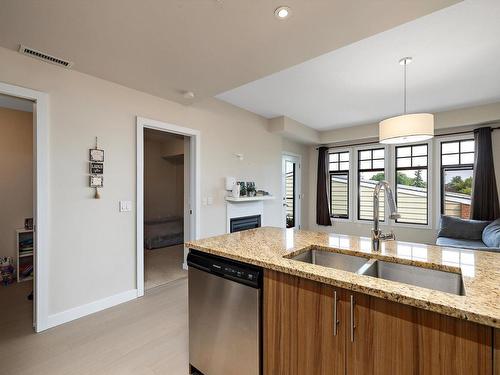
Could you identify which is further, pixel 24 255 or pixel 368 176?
pixel 368 176

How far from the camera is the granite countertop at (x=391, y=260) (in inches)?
33.4

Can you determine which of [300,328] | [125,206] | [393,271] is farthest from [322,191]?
[300,328]

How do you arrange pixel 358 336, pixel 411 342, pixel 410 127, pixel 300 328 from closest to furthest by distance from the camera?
pixel 411 342, pixel 358 336, pixel 300 328, pixel 410 127

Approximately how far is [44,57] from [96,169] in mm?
1063

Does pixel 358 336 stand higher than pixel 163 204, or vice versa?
pixel 163 204

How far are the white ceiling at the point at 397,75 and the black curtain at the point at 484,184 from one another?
28.9 inches

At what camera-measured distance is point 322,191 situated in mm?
6199

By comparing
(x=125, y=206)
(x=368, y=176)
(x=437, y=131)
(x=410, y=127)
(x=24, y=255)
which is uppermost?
(x=437, y=131)

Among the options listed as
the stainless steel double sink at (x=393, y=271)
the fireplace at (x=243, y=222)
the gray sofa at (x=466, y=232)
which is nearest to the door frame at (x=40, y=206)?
the stainless steel double sink at (x=393, y=271)

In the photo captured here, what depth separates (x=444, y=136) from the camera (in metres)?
4.80

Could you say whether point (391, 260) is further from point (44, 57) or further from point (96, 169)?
point (44, 57)

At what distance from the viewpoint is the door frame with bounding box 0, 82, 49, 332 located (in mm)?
2215

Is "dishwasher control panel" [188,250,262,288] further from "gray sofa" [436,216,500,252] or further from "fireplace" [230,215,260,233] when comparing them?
"gray sofa" [436,216,500,252]

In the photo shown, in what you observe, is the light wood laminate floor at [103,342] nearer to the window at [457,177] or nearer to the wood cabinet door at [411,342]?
the wood cabinet door at [411,342]
